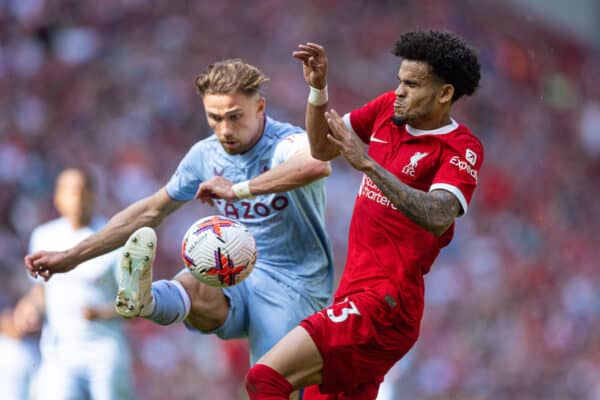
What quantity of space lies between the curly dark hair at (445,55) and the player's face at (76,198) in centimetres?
346

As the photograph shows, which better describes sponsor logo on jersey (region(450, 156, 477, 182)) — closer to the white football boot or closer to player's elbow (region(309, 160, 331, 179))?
player's elbow (region(309, 160, 331, 179))

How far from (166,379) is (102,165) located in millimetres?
2806

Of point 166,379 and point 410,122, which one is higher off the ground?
point 410,122

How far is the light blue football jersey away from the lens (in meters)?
5.93

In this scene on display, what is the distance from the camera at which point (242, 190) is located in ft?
17.9

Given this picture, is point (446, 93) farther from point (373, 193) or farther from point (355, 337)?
point (355, 337)

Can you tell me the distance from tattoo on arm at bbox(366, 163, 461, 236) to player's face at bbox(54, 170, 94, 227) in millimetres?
3728

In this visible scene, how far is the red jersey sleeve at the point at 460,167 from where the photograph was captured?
15.9 ft

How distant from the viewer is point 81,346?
304 inches

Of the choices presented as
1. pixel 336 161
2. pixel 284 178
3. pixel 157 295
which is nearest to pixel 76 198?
pixel 157 295

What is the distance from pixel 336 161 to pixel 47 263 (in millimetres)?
10101

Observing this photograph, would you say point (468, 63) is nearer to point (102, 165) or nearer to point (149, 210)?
point (149, 210)

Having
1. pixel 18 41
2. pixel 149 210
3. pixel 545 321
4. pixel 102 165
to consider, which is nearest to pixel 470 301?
pixel 545 321

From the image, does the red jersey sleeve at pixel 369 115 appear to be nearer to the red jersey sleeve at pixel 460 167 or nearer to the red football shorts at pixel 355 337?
the red jersey sleeve at pixel 460 167
